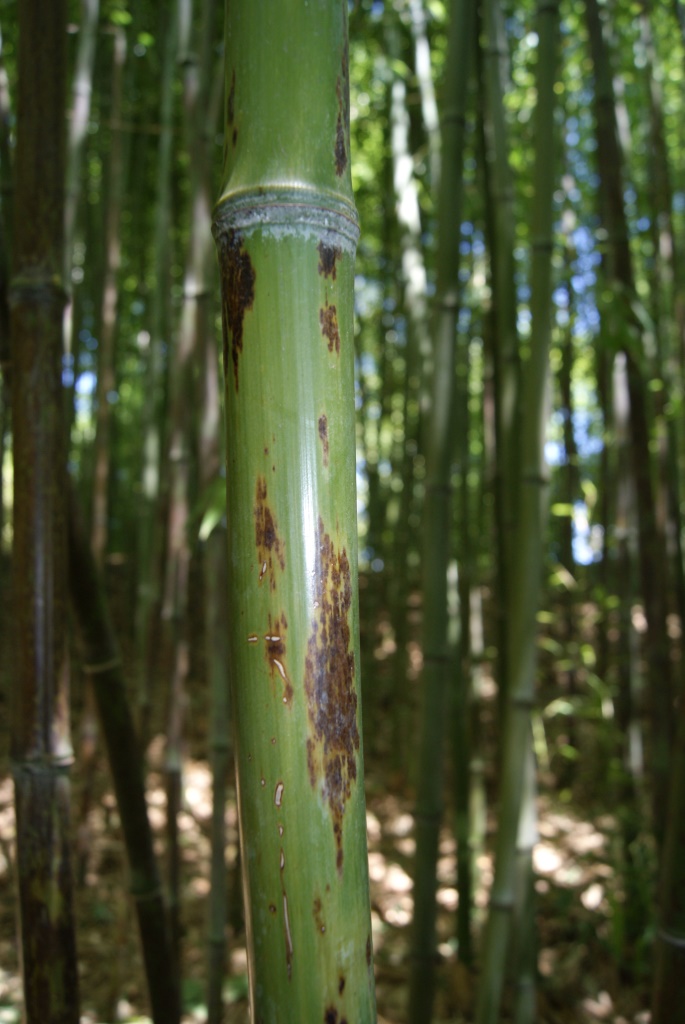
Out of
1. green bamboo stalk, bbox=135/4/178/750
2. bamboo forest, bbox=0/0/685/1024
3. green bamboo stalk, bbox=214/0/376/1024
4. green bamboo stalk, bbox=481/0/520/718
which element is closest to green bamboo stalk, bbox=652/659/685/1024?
bamboo forest, bbox=0/0/685/1024

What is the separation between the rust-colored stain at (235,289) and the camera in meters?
0.48

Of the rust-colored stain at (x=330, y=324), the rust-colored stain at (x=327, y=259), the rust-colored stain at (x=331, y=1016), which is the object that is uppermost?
the rust-colored stain at (x=327, y=259)

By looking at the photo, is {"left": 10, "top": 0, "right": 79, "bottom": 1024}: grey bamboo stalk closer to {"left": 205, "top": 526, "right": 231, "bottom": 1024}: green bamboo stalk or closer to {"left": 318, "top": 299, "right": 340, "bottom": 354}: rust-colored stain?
{"left": 318, "top": 299, "right": 340, "bottom": 354}: rust-colored stain

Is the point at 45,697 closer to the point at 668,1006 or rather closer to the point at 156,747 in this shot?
the point at 668,1006

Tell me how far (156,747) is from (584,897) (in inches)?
81.7

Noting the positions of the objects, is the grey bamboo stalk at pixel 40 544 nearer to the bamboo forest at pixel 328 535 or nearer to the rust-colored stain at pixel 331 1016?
the bamboo forest at pixel 328 535

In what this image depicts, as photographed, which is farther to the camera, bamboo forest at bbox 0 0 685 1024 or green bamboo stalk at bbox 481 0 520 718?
green bamboo stalk at bbox 481 0 520 718

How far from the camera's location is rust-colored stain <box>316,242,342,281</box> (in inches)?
19.3

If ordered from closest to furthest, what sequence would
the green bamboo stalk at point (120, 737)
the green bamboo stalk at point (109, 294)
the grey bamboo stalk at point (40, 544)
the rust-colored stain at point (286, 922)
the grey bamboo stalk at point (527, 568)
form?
the rust-colored stain at point (286, 922), the grey bamboo stalk at point (40, 544), the green bamboo stalk at point (120, 737), the grey bamboo stalk at point (527, 568), the green bamboo stalk at point (109, 294)

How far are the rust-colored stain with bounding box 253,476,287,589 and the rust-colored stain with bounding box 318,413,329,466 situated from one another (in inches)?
1.5

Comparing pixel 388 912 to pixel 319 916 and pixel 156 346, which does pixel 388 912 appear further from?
pixel 319 916

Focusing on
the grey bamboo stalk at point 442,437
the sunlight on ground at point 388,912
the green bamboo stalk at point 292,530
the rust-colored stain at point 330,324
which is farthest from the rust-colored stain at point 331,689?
the sunlight on ground at point 388,912

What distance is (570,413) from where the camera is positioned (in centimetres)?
333

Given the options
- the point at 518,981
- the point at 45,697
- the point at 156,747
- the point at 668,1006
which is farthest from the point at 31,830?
the point at 156,747
